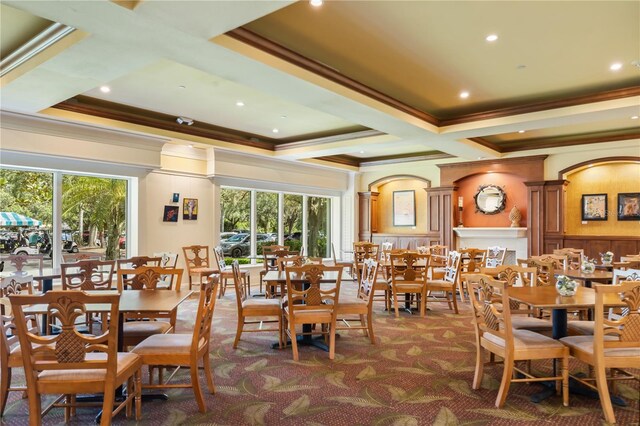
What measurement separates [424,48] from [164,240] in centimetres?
610

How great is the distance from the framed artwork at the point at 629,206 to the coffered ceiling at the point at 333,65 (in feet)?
5.08

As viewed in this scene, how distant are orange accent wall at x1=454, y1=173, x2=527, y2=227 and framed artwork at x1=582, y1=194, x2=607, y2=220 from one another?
3.91 ft

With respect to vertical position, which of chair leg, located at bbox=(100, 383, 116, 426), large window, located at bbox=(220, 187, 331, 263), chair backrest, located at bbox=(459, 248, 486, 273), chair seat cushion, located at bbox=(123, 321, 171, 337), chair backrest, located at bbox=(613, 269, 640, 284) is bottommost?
chair leg, located at bbox=(100, 383, 116, 426)

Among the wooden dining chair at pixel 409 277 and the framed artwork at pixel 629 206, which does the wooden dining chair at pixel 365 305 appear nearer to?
the wooden dining chair at pixel 409 277

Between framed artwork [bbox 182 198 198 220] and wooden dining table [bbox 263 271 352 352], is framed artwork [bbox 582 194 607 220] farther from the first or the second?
framed artwork [bbox 182 198 198 220]

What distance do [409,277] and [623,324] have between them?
3.46 metres

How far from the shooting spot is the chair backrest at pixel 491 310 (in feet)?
10.3

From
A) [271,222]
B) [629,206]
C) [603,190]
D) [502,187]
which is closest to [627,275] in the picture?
[629,206]

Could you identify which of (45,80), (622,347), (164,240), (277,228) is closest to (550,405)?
(622,347)

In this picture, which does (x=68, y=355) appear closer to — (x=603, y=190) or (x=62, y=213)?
(x=62, y=213)

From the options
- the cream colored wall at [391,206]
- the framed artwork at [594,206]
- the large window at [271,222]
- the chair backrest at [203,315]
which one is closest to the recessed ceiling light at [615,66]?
Answer: the framed artwork at [594,206]

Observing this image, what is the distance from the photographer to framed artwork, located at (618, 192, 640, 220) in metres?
8.71

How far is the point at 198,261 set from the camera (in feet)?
27.7

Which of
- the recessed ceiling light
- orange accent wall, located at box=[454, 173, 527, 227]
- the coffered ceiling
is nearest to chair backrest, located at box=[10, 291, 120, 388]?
the coffered ceiling
